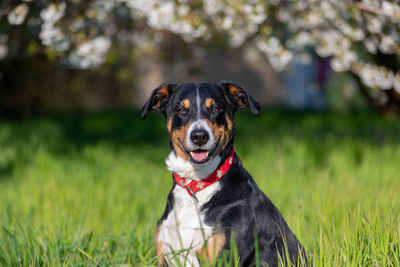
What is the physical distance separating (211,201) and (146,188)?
2.91 m

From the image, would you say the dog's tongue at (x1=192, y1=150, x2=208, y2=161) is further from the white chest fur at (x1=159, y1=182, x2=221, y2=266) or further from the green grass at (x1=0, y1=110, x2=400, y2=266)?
the green grass at (x1=0, y1=110, x2=400, y2=266)

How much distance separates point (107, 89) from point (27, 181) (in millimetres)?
14848

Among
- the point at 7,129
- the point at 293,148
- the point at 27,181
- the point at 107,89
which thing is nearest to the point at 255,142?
the point at 293,148

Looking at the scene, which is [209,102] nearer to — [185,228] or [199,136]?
[199,136]

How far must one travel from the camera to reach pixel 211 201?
3.23 metres

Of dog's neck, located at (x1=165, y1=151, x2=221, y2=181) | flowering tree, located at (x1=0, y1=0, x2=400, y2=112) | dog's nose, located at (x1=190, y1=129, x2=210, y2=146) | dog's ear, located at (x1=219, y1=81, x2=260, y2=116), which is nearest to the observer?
dog's nose, located at (x1=190, y1=129, x2=210, y2=146)

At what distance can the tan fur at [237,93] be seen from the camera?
3727mm

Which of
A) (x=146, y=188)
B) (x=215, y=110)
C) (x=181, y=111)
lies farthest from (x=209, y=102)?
(x=146, y=188)

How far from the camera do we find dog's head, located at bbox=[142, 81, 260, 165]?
3328mm

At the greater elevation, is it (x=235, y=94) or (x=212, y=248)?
(x=235, y=94)

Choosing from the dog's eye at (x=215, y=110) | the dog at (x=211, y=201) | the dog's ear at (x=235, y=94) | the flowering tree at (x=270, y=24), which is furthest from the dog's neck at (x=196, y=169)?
the flowering tree at (x=270, y=24)

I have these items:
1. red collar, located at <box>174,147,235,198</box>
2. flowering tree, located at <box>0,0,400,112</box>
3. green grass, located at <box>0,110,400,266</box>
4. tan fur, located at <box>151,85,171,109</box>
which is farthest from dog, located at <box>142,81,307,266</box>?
flowering tree, located at <box>0,0,400,112</box>

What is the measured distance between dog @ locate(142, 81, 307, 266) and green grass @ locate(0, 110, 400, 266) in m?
0.28

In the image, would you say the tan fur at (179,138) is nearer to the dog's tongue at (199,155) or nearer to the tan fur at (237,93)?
the dog's tongue at (199,155)
